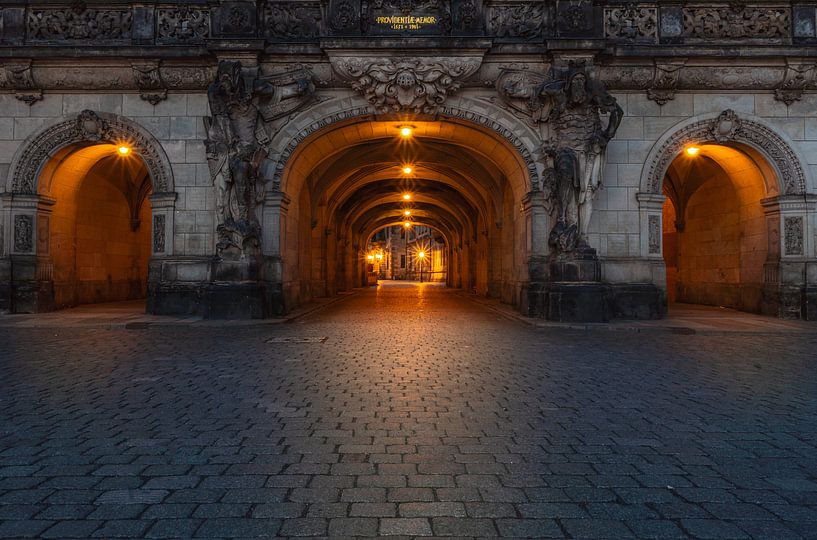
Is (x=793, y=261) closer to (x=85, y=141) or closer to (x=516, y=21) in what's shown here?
(x=516, y=21)

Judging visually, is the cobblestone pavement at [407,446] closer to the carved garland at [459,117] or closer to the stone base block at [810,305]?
the stone base block at [810,305]

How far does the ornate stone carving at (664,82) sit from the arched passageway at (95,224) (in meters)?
14.1

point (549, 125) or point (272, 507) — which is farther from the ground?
point (549, 125)

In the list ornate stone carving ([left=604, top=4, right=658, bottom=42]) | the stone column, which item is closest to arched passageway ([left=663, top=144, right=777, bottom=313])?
the stone column

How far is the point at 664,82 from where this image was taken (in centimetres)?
1332

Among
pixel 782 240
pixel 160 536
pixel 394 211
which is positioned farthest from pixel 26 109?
pixel 394 211

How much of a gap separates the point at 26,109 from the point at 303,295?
9.37 meters

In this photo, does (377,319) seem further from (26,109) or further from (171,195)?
(26,109)

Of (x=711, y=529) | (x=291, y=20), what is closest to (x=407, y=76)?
(x=291, y=20)

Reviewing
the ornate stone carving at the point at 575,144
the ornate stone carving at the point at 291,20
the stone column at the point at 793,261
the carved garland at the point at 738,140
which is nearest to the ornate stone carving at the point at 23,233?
the ornate stone carving at the point at 291,20

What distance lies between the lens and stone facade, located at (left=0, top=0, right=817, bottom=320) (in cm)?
1301

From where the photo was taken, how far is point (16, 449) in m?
3.62

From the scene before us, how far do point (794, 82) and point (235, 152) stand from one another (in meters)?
14.3

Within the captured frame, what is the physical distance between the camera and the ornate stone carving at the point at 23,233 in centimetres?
1393
